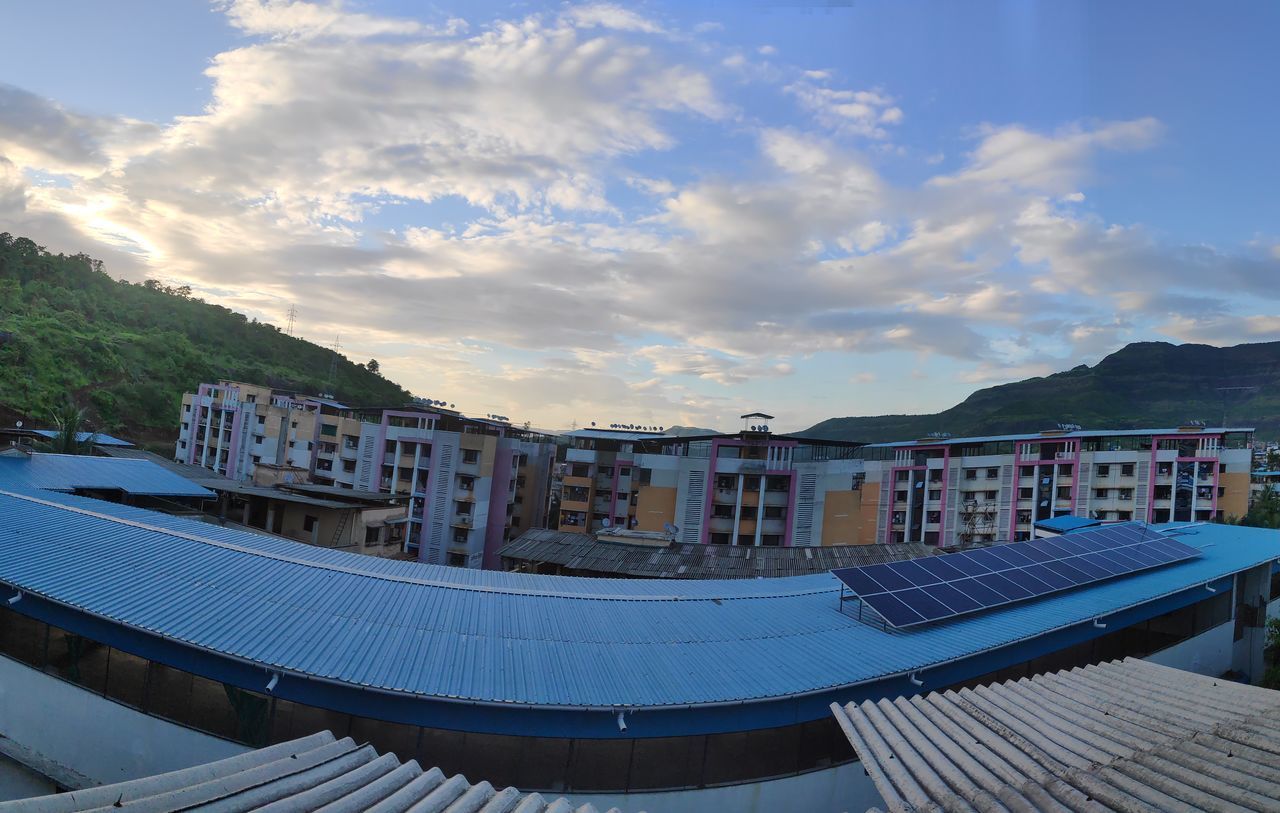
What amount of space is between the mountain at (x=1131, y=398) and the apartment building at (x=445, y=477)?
5771 cm

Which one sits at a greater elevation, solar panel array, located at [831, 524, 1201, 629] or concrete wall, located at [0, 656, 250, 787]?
solar panel array, located at [831, 524, 1201, 629]

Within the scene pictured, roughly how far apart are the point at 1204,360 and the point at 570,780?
143461mm

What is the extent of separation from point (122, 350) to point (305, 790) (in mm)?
69907

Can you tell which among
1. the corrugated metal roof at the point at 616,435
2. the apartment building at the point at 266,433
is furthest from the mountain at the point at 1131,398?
the apartment building at the point at 266,433

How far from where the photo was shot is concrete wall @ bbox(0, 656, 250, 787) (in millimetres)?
8227

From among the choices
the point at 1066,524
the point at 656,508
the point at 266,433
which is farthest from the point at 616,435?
the point at 1066,524

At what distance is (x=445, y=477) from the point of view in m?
36.5

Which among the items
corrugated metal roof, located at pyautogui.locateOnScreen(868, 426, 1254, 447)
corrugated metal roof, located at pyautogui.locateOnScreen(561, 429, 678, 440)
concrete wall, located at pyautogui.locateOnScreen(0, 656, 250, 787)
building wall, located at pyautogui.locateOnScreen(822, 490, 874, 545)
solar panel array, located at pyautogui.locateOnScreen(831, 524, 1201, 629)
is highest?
corrugated metal roof, located at pyautogui.locateOnScreen(868, 426, 1254, 447)

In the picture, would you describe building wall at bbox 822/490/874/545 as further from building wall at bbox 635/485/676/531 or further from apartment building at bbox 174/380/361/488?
apartment building at bbox 174/380/361/488

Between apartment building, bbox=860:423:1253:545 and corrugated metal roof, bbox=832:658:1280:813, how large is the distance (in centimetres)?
3656

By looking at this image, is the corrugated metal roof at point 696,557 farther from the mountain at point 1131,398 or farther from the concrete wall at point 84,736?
the mountain at point 1131,398

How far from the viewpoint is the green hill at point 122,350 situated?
50.3m

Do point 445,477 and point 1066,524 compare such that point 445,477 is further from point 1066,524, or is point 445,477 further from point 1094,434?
point 1094,434

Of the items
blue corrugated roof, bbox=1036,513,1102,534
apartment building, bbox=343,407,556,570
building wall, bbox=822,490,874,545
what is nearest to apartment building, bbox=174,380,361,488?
apartment building, bbox=343,407,556,570
